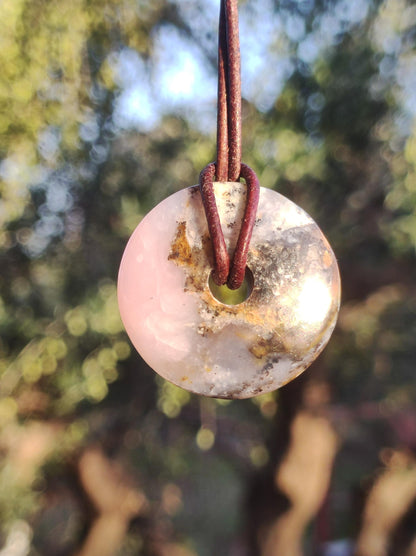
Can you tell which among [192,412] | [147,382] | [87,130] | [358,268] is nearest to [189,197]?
[87,130]

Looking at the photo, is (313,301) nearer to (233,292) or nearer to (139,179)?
(233,292)

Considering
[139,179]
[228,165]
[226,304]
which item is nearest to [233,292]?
[226,304]

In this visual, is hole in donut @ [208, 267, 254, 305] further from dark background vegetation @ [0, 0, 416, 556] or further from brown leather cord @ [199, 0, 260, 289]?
dark background vegetation @ [0, 0, 416, 556]

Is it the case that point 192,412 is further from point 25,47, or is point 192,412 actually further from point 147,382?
point 25,47

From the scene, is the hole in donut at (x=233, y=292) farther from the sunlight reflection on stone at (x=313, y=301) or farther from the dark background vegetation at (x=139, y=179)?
the dark background vegetation at (x=139, y=179)

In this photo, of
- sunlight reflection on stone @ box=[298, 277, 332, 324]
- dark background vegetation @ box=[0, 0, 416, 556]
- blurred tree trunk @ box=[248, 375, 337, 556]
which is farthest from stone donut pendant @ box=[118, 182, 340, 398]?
blurred tree trunk @ box=[248, 375, 337, 556]
